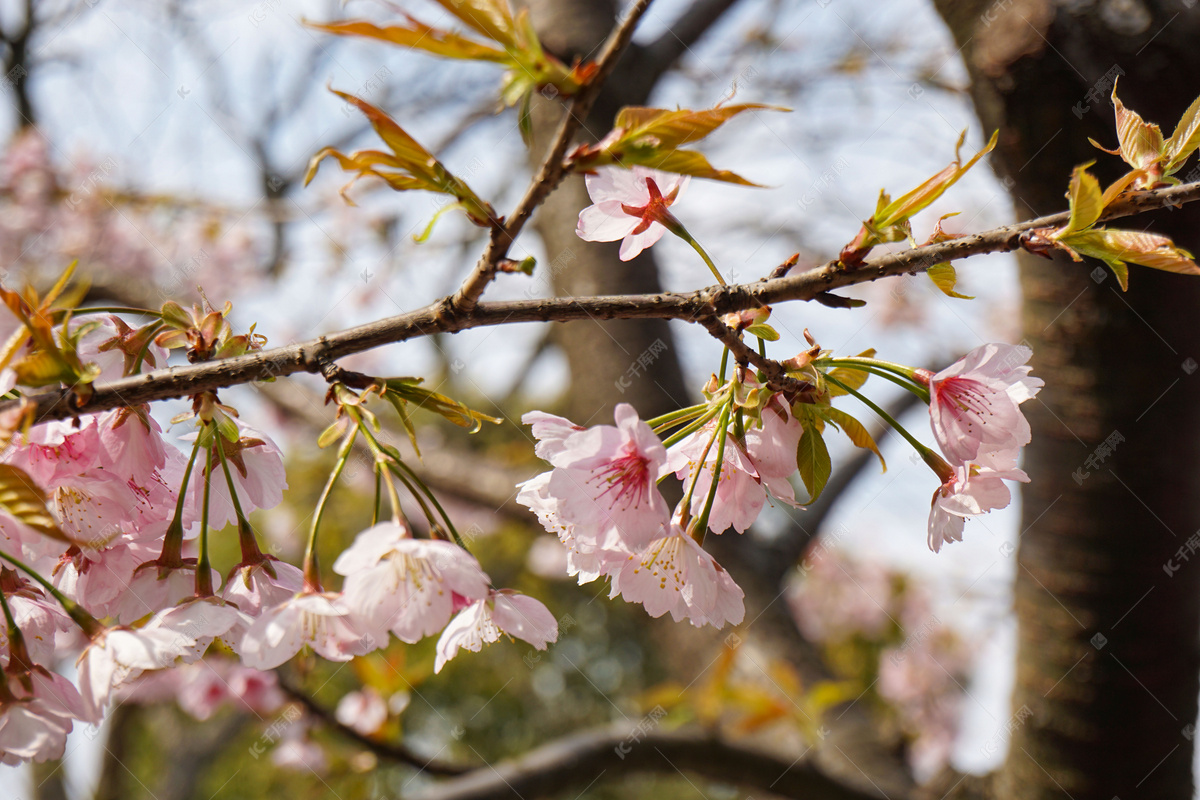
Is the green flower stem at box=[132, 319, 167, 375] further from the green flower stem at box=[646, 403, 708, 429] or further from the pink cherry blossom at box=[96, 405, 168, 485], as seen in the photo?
the green flower stem at box=[646, 403, 708, 429]

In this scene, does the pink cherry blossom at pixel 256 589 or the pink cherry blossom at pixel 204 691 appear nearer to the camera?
the pink cherry blossom at pixel 256 589

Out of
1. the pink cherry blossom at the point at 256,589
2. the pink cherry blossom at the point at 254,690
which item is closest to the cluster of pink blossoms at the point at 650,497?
the pink cherry blossom at the point at 256,589

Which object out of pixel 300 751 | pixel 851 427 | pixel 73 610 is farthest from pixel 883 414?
pixel 300 751

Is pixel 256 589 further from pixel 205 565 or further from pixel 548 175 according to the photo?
pixel 548 175

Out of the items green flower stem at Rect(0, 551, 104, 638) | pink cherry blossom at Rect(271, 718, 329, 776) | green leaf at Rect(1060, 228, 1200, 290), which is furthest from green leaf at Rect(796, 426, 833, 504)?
pink cherry blossom at Rect(271, 718, 329, 776)

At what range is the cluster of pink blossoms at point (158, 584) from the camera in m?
0.52

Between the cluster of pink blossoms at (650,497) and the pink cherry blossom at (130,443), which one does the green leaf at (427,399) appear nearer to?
the cluster of pink blossoms at (650,497)

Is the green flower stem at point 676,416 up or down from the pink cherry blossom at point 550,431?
up

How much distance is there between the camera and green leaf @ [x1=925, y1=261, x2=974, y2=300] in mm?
530

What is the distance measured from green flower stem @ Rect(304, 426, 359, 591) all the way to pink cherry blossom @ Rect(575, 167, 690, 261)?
29 cm

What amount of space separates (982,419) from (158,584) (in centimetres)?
69

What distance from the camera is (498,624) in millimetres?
584

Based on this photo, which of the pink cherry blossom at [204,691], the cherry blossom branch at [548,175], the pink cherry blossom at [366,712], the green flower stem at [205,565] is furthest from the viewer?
the pink cherry blossom at [204,691]

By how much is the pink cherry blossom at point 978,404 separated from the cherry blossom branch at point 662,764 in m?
1.15
